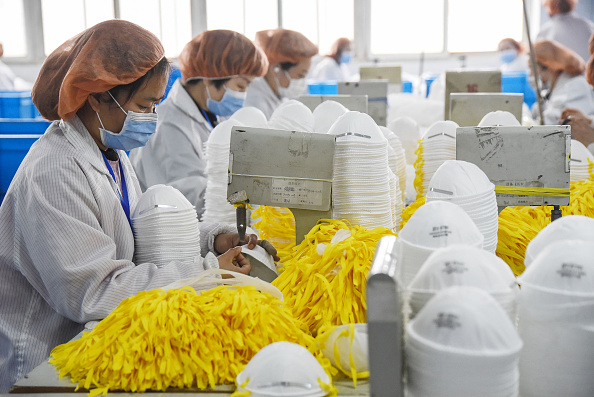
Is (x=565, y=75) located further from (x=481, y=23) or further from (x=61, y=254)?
(x=481, y=23)

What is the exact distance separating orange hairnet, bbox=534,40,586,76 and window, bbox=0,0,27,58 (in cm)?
875

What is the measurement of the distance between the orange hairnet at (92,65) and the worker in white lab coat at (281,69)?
2.86 m

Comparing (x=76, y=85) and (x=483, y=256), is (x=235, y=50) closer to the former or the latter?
(x=76, y=85)

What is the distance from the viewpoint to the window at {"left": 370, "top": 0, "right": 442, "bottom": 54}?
10398 mm

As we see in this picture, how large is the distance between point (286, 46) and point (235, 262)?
3244mm

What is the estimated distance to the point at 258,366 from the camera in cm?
103

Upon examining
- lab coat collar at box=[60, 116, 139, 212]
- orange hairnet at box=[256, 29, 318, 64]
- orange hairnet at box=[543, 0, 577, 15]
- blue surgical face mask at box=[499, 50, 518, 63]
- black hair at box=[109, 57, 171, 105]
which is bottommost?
lab coat collar at box=[60, 116, 139, 212]

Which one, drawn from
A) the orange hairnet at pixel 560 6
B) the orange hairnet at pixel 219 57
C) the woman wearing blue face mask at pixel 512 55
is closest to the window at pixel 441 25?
the woman wearing blue face mask at pixel 512 55

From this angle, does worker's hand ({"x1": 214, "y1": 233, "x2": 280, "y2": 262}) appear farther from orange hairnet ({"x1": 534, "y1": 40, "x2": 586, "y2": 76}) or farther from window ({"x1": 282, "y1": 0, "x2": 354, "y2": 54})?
window ({"x1": 282, "y1": 0, "x2": 354, "y2": 54})

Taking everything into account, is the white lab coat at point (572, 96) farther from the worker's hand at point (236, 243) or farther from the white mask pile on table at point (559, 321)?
the white mask pile on table at point (559, 321)

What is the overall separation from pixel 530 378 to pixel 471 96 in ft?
6.44

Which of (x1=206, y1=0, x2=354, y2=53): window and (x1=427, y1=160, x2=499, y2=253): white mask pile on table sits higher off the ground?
(x1=206, y1=0, x2=354, y2=53): window

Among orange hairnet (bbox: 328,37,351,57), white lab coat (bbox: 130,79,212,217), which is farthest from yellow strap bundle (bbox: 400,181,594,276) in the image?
orange hairnet (bbox: 328,37,351,57)

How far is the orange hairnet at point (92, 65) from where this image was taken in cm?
156
